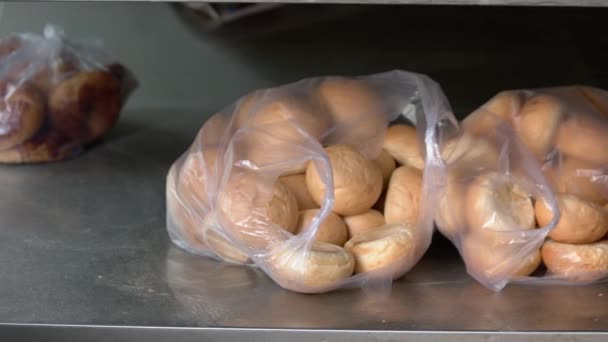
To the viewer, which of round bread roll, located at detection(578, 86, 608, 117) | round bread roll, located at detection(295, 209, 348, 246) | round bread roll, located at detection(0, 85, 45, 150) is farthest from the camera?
round bread roll, located at detection(0, 85, 45, 150)

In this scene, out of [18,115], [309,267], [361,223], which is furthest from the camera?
[18,115]

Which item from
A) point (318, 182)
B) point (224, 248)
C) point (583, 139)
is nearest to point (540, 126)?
point (583, 139)

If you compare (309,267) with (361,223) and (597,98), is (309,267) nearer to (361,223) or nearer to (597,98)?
(361,223)

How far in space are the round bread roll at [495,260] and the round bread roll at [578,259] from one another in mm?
18

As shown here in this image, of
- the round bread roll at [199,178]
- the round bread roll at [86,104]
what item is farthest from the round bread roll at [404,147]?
the round bread roll at [86,104]

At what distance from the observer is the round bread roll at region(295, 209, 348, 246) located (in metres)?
0.80

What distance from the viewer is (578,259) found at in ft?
2.50

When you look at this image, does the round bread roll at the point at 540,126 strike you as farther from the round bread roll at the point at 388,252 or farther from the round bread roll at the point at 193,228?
the round bread roll at the point at 193,228

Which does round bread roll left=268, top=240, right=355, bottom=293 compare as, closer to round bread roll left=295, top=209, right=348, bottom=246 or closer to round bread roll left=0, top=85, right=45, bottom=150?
round bread roll left=295, top=209, right=348, bottom=246

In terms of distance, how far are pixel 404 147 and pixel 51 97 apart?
0.61 m

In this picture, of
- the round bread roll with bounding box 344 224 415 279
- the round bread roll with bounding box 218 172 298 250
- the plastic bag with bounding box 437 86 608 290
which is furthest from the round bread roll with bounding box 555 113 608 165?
the round bread roll with bounding box 218 172 298 250

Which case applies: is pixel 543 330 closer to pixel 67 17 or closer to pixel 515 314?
pixel 515 314

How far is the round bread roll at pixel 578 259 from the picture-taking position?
760mm

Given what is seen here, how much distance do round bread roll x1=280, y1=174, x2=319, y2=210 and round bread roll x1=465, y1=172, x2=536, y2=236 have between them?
0.18 meters
